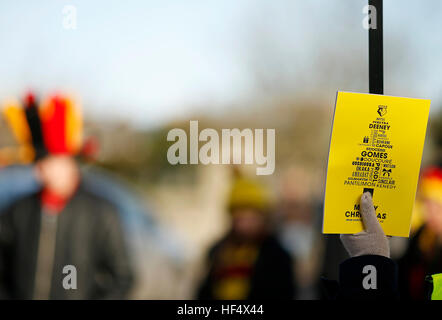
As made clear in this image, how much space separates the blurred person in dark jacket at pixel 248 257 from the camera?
214 cm

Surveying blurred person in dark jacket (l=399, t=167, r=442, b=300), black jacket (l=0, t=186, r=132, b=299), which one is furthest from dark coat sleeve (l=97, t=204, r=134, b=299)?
blurred person in dark jacket (l=399, t=167, r=442, b=300)

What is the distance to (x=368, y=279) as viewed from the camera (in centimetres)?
93

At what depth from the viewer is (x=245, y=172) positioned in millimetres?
2150

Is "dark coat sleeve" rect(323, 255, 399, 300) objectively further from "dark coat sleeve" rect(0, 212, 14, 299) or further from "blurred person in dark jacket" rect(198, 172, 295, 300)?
Answer: "dark coat sleeve" rect(0, 212, 14, 299)

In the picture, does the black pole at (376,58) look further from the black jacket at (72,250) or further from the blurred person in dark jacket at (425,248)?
the blurred person in dark jacket at (425,248)

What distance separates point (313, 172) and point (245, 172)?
241 mm

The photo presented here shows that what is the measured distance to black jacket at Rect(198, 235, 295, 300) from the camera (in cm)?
214

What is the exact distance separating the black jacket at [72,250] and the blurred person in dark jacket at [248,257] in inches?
12.7

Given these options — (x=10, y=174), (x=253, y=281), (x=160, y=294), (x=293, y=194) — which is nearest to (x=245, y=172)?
(x=293, y=194)

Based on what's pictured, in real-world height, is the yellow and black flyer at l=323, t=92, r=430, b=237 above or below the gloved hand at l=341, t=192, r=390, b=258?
above

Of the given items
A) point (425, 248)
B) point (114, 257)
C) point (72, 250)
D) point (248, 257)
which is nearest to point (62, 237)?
point (72, 250)

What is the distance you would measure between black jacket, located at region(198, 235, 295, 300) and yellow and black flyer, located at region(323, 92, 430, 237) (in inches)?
48.3
